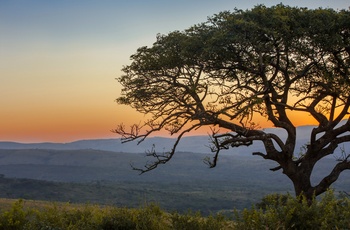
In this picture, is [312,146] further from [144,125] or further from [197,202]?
[197,202]

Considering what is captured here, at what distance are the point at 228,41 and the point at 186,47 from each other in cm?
235

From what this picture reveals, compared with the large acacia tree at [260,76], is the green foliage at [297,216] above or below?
below

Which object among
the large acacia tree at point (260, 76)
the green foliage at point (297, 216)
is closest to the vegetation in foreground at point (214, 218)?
the green foliage at point (297, 216)

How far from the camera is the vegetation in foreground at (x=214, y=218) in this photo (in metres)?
8.97

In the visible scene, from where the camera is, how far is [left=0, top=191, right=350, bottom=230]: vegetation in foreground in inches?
353

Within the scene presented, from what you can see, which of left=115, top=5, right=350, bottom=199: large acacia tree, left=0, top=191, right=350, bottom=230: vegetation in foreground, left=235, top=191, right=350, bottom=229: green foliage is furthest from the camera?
left=115, top=5, right=350, bottom=199: large acacia tree

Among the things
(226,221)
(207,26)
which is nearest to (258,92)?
(207,26)

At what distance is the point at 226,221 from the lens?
427 inches

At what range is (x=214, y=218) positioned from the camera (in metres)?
11.2

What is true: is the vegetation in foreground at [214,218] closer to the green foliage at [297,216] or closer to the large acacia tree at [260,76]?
the green foliage at [297,216]

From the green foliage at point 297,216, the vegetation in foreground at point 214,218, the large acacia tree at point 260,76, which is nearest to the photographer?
the green foliage at point 297,216

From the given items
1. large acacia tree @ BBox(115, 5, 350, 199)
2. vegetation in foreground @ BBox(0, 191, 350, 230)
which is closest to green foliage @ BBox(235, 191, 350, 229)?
vegetation in foreground @ BBox(0, 191, 350, 230)

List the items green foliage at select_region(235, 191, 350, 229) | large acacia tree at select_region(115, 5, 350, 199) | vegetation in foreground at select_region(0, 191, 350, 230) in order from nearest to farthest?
green foliage at select_region(235, 191, 350, 229) < vegetation in foreground at select_region(0, 191, 350, 230) < large acacia tree at select_region(115, 5, 350, 199)

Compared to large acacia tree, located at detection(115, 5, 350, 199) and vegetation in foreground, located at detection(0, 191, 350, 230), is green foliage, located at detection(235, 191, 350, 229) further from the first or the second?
large acacia tree, located at detection(115, 5, 350, 199)
